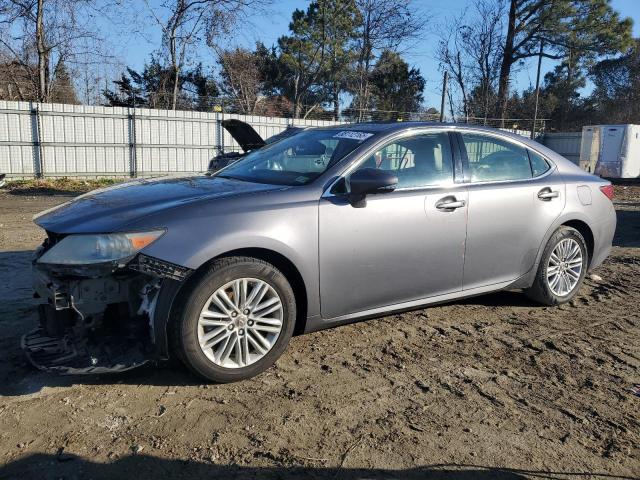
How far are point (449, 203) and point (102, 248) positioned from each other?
8.11ft

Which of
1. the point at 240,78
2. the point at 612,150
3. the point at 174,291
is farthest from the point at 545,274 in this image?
the point at 240,78

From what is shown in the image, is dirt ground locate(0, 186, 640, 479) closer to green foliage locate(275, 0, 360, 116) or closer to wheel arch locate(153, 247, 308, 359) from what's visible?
wheel arch locate(153, 247, 308, 359)

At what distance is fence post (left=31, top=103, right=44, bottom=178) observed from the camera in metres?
16.6

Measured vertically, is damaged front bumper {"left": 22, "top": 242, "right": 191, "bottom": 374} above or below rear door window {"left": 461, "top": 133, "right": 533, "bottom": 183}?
below

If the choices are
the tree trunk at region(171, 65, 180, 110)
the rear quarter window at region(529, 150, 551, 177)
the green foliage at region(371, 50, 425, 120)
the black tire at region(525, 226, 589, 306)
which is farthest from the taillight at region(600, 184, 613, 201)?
the green foliage at region(371, 50, 425, 120)

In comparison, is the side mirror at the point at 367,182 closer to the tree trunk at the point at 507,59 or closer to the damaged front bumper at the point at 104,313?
the damaged front bumper at the point at 104,313

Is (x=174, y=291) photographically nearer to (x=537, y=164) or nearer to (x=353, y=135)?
(x=353, y=135)

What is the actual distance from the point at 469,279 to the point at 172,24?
857 inches

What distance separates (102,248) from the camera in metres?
3.13

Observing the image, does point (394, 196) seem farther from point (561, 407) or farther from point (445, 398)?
point (561, 407)

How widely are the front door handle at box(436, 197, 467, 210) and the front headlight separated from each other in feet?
6.77

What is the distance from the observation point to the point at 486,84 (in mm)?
29562

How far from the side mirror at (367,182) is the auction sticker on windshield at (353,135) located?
0.44 metres

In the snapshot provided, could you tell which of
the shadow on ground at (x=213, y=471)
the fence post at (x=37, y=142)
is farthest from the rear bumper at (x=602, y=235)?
the fence post at (x=37, y=142)
